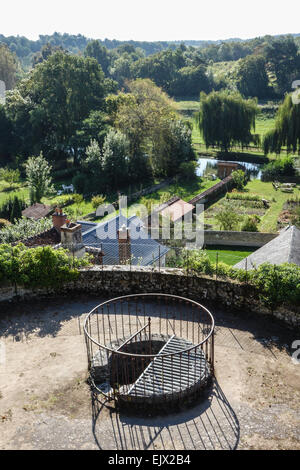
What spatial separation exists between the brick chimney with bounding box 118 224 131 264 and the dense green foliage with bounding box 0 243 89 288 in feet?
18.2

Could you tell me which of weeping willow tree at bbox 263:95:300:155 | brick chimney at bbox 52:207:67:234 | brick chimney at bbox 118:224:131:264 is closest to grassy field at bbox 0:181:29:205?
brick chimney at bbox 52:207:67:234

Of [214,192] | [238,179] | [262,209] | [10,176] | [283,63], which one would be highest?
[283,63]

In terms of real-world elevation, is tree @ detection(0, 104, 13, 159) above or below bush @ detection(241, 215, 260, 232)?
above

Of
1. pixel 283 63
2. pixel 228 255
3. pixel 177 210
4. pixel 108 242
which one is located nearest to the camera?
pixel 108 242

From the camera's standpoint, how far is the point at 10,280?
581 inches

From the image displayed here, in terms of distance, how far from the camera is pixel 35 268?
14.8 meters

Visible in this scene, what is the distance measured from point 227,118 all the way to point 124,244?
146ft

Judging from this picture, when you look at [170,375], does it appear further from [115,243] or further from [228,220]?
[228,220]

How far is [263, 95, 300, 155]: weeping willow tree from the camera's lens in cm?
5541

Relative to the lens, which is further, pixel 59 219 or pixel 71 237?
pixel 59 219

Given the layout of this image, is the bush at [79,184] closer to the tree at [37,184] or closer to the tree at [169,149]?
the tree at [37,184]

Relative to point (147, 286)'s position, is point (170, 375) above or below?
below

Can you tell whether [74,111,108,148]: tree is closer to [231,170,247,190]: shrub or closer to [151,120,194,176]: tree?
[151,120,194,176]: tree

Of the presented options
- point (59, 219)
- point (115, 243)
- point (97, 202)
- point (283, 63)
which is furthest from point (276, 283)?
point (283, 63)
